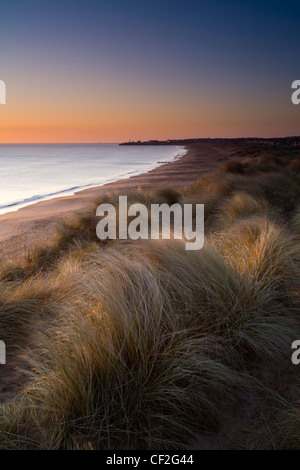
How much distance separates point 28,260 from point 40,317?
2.18 meters

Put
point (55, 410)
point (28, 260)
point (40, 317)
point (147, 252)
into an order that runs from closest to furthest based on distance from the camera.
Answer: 1. point (55, 410)
2. point (40, 317)
3. point (147, 252)
4. point (28, 260)

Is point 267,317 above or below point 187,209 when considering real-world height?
below

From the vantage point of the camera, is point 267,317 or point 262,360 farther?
point 267,317

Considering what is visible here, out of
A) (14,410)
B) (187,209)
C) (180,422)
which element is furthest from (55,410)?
(187,209)

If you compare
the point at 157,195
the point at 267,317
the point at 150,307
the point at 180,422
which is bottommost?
the point at 180,422

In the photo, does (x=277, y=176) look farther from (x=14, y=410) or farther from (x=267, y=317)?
(x=14, y=410)

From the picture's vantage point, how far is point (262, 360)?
92.7 inches

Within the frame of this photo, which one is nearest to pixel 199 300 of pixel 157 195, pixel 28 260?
pixel 28 260

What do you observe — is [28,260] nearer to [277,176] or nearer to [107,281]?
[107,281]

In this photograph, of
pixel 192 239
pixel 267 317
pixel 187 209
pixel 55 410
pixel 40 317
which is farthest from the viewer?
pixel 187 209

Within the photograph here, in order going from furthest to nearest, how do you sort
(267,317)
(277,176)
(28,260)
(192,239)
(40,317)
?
(277,176) → (28,260) → (192,239) → (40,317) → (267,317)

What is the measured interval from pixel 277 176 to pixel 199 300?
26.8 ft

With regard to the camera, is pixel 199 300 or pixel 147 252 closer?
A: pixel 199 300

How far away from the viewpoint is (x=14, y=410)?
71.9 inches
